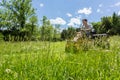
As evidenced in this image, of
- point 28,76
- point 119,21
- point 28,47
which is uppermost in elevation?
point 119,21

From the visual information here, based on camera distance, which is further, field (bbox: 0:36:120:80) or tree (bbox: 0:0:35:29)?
tree (bbox: 0:0:35:29)

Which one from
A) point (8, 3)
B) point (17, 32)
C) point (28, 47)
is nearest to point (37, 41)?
point (28, 47)

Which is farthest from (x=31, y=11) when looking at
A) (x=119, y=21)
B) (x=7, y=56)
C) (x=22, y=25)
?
(x=7, y=56)

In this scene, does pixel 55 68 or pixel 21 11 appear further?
pixel 21 11

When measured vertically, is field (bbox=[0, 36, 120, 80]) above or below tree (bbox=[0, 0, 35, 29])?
below

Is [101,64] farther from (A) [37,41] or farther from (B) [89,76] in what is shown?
(A) [37,41]

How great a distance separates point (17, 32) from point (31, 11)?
6.28m

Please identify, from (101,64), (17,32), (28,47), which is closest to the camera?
(101,64)

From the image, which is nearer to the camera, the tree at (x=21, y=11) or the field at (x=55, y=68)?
the field at (x=55, y=68)

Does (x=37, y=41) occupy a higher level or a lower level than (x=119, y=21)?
lower

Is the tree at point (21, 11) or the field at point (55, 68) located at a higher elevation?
the tree at point (21, 11)

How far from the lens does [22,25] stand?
64.0m

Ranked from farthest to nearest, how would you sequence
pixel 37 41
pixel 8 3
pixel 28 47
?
pixel 8 3 < pixel 37 41 < pixel 28 47

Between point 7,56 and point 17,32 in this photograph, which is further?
point 17,32
